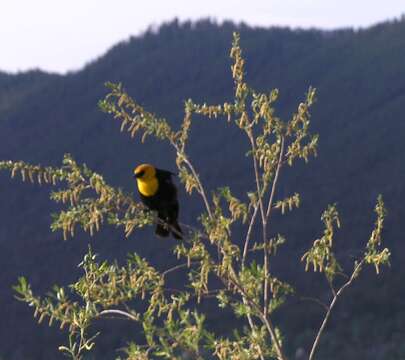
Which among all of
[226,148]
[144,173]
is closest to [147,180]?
[144,173]

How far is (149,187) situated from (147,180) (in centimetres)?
5

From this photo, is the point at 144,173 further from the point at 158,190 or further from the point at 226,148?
the point at 226,148

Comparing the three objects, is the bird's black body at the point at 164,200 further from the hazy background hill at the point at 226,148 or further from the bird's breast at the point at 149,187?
the hazy background hill at the point at 226,148

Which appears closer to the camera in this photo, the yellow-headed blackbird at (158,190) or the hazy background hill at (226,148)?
the yellow-headed blackbird at (158,190)

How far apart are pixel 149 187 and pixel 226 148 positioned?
63.8 m

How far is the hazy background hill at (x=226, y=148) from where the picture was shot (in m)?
46.1

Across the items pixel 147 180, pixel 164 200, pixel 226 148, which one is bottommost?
pixel 226 148

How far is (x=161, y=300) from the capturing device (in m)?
5.09

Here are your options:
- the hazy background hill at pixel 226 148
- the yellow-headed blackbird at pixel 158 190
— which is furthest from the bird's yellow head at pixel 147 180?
the hazy background hill at pixel 226 148

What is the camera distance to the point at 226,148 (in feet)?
231

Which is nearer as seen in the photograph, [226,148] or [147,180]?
[147,180]

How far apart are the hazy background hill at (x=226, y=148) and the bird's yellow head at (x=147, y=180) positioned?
29978 mm

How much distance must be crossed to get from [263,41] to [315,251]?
80.5 metres

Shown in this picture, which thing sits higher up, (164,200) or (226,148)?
(164,200)
